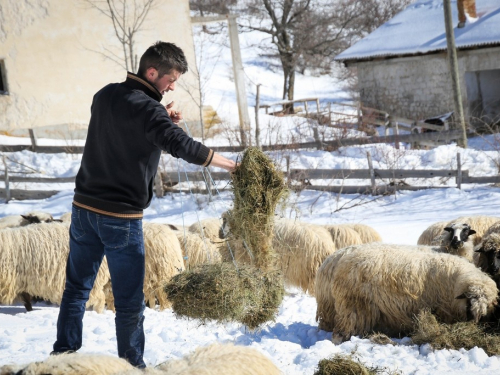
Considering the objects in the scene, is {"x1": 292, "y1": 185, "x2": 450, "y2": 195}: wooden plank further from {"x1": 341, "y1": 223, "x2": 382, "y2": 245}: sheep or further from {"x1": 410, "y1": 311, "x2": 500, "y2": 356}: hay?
{"x1": 410, "y1": 311, "x2": 500, "y2": 356}: hay

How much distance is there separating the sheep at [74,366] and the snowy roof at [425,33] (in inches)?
790

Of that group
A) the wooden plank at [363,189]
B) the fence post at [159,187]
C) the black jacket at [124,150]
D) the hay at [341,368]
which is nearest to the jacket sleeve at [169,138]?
the black jacket at [124,150]

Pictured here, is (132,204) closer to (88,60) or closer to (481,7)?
(88,60)

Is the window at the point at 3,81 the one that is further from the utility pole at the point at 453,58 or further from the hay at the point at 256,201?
the hay at the point at 256,201

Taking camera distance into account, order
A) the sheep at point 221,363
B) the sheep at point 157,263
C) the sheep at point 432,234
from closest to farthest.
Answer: the sheep at point 221,363
the sheep at point 157,263
the sheep at point 432,234

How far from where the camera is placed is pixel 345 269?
6312mm

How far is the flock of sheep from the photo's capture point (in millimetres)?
5980

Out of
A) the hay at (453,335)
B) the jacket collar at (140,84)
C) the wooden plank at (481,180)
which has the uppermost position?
the jacket collar at (140,84)

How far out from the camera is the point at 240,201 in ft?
14.8

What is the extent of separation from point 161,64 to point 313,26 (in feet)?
111

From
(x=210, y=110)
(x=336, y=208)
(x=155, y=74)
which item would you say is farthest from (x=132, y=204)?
(x=210, y=110)

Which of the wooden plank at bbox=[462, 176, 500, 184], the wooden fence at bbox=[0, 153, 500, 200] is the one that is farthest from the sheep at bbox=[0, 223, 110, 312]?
the wooden plank at bbox=[462, 176, 500, 184]

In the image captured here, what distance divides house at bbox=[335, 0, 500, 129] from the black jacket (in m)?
19.2

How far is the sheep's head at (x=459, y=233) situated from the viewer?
7332 mm
